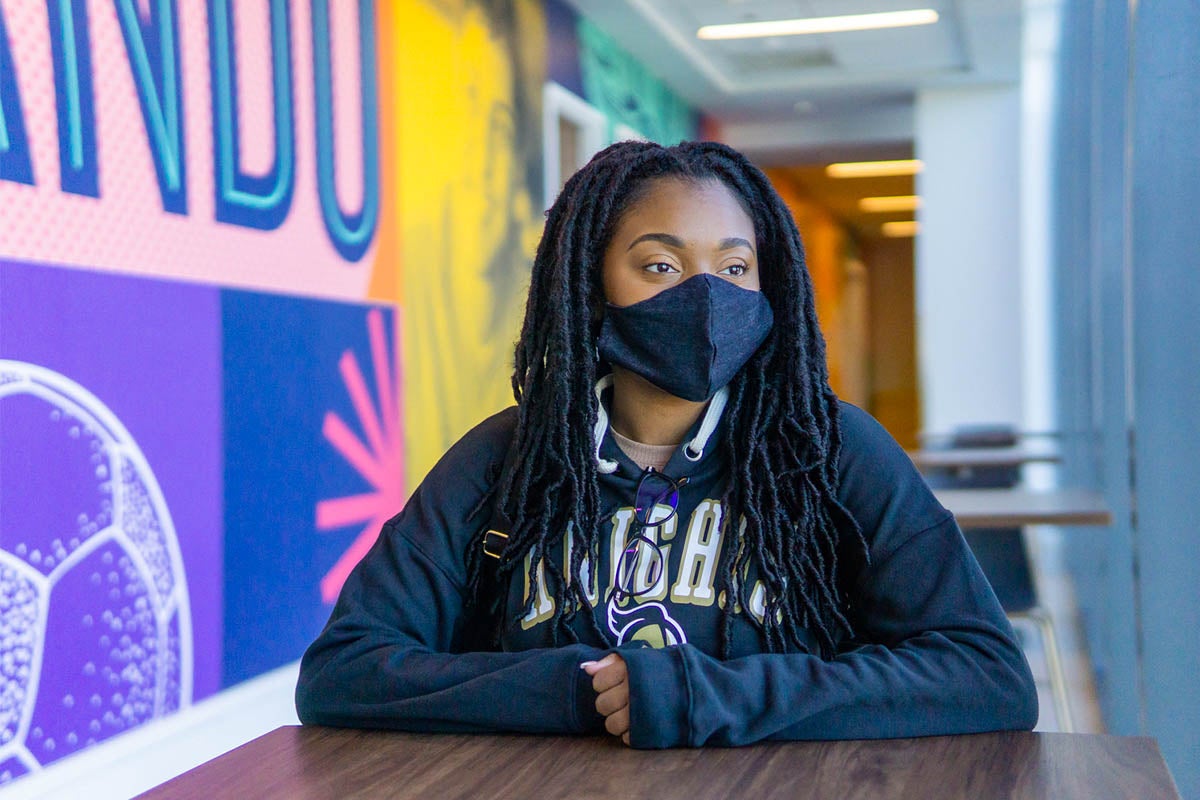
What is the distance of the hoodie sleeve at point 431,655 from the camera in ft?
3.64

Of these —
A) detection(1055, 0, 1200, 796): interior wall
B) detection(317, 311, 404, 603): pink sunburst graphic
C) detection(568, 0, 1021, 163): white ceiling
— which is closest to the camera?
detection(1055, 0, 1200, 796): interior wall

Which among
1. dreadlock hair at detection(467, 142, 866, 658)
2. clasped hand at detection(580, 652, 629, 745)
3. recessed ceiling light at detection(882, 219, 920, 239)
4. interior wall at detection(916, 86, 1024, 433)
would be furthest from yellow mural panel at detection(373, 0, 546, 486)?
recessed ceiling light at detection(882, 219, 920, 239)

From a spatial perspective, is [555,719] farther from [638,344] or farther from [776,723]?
[638,344]

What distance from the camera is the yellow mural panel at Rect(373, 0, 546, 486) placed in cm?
455

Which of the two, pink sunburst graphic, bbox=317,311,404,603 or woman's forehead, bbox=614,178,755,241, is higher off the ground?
woman's forehead, bbox=614,178,755,241

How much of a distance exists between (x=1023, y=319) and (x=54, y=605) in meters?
7.47

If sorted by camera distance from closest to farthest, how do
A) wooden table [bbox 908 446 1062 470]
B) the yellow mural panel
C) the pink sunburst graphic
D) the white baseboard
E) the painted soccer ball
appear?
the painted soccer ball
the white baseboard
the pink sunburst graphic
the yellow mural panel
wooden table [bbox 908 446 1062 470]

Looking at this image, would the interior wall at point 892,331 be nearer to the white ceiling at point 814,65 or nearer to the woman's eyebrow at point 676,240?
the white ceiling at point 814,65

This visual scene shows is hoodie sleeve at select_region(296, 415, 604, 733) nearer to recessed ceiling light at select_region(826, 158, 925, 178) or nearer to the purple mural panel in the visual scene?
the purple mural panel

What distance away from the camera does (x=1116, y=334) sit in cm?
336

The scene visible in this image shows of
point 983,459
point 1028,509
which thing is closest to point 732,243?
point 1028,509

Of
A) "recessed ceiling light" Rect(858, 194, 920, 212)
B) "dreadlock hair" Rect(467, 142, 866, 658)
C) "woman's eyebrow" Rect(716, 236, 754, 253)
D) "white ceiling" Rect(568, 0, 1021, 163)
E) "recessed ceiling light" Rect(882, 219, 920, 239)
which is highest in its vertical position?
"white ceiling" Rect(568, 0, 1021, 163)

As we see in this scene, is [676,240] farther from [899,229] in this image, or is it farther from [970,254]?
[899,229]

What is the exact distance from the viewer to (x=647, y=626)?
128 cm
